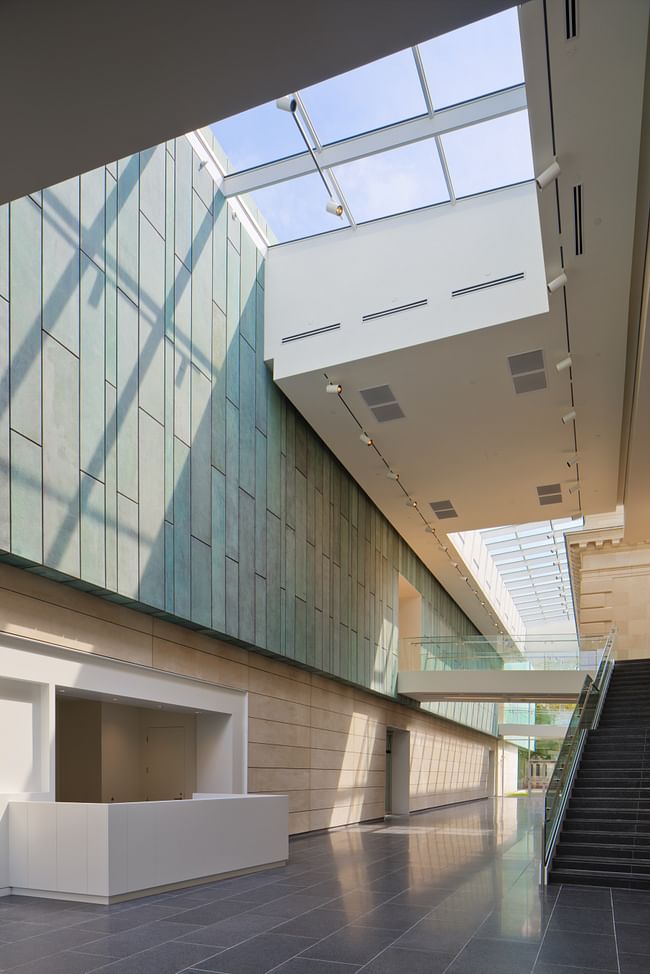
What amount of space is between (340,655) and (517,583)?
26.0m

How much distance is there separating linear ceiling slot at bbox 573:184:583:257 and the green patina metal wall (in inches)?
231

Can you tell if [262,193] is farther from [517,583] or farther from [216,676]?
[517,583]

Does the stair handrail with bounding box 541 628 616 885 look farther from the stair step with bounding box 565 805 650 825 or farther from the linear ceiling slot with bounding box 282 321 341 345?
the linear ceiling slot with bounding box 282 321 341 345

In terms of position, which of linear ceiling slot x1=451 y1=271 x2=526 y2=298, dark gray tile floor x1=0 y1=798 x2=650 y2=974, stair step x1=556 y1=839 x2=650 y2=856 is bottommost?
stair step x1=556 y1=839 x2=650 y2=856

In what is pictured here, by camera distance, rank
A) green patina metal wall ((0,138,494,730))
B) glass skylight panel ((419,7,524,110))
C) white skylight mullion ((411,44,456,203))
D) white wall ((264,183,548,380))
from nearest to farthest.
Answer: green patina metal wall ((0,138,494,730))
glass skylight panel ((419,7,524,110))
white skylight mullion ((411,44,456,203))
white wall ((264,183,548,380))

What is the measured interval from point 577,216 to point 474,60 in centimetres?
252

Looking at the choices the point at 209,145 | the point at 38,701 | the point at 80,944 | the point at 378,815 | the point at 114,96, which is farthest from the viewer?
the point at 378,815

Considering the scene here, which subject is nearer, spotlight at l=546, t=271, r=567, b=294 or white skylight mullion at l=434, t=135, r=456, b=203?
spotlight at l=546, t=271, r=567, b=294

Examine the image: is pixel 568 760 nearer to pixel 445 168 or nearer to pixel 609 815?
pixel 609 815

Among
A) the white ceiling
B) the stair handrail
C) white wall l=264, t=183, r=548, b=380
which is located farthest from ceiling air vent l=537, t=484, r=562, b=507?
white wall l=264, t=183, r=548, b=380

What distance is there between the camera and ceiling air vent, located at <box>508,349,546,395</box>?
596 inches

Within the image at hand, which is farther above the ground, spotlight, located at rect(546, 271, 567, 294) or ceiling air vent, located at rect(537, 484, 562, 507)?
spotlight, located at rect(546, 271, 567, 294)

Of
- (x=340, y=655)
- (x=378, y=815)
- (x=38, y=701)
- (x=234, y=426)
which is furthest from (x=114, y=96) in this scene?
(x=378, y=815)

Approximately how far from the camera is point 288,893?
9.87 metres
